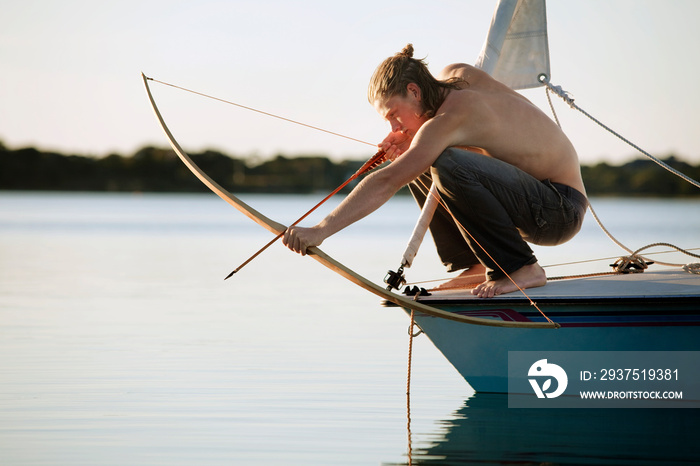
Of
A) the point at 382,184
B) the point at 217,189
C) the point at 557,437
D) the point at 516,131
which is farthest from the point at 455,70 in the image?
the point at 557,437

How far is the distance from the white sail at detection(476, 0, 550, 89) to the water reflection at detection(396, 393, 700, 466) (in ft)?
7.33

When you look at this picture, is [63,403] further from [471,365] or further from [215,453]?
[471,365]

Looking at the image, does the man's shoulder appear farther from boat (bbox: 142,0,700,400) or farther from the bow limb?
the bow limb

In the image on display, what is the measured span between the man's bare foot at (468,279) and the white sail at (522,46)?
1558mm

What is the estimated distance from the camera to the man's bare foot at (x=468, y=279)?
4.70m

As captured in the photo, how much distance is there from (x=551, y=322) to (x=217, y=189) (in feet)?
5.20

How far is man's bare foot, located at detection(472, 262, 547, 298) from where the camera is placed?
427cm

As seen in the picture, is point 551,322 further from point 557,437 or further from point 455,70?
point 455,70

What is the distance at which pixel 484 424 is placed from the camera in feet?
13.6

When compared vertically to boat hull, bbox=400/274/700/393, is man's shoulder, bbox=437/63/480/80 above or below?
above

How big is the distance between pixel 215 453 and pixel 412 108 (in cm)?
176

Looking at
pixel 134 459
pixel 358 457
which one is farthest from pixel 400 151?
pixel 134 459

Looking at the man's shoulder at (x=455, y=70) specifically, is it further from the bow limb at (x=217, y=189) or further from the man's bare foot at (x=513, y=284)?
the bow limb at (x=217, y=189)

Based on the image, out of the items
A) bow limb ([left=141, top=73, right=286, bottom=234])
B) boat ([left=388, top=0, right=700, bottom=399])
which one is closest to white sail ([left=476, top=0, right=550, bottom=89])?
boat ([left=388, top=0, right=700, bottom=399])
